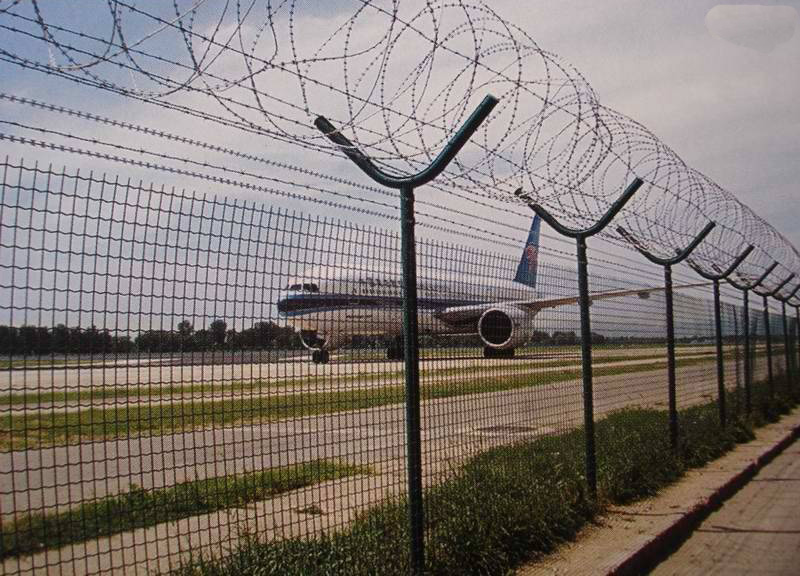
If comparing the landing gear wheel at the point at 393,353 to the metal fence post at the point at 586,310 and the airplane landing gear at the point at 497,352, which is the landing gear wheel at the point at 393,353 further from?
the metal fence post at the point at 586,310

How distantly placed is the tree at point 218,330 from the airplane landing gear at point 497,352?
2.67 metres

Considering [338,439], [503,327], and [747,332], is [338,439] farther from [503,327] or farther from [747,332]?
[747,332]

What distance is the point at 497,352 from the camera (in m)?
6.20

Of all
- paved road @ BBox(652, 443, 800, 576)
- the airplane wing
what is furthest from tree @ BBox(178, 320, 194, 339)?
paved road @ BBox(652, 443, 800, 576)

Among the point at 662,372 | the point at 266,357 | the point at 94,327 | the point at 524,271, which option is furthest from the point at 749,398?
the point at 94,327

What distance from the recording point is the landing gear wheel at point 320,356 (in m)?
4.41

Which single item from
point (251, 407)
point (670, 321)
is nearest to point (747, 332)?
point (670, 321)

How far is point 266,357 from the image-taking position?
405cm

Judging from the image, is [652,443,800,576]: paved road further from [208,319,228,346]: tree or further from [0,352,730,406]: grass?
[208,319,228,346]: tree

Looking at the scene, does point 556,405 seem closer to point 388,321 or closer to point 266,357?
point 388,321

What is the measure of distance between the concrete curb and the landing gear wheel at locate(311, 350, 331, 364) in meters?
2.16

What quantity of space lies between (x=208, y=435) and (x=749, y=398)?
27.1ft

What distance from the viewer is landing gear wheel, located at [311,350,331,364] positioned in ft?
14.5

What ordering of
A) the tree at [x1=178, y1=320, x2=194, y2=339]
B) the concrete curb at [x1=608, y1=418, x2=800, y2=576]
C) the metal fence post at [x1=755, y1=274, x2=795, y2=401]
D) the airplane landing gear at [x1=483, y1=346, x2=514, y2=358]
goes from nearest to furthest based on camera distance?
the tree at [x1=178, y1=320, x2=194, y2=339]
the concrete curb at [x1=608, y1=418, x2=800, y2=576]
the airplane landing gear at [x1=483, y1=346, x2=514, y2=358]
the metal fence post at [x1=755, y1=274, x2=795, y2=401]
